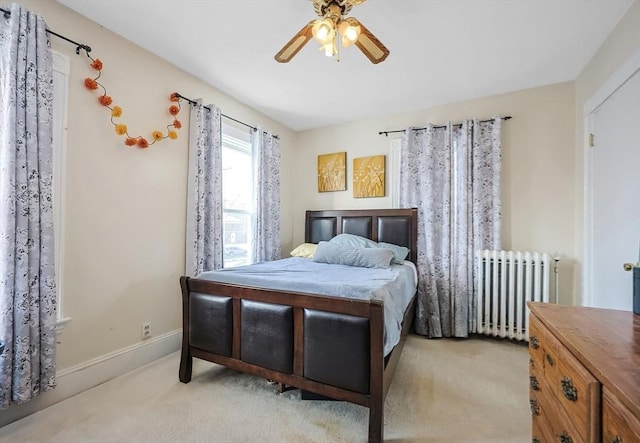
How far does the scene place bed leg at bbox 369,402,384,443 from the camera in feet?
4.46

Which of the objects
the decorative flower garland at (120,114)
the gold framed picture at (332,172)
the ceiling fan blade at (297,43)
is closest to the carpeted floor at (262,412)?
the decorative flower garland at (120,114)

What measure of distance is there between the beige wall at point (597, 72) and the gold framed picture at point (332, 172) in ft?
7.87

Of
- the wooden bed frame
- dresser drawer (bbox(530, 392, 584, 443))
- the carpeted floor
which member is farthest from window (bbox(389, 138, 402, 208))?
dresser drawer (bbox(530, 392, 584, 443))

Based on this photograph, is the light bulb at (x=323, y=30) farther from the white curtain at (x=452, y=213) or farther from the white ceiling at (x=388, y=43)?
the white curtain at (x=452, y=213)

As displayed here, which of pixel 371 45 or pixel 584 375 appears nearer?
pixel 584 375

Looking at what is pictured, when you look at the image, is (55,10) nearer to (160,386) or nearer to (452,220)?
(160,386)

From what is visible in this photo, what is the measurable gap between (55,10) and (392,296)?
2.87 metres

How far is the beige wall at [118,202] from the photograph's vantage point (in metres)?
1.84

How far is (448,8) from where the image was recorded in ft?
5.73

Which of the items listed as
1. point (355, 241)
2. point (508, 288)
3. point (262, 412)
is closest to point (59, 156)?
point (262, 412)

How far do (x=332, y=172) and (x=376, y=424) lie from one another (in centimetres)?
299

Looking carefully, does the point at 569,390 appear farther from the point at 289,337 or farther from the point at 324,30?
the point at 324,30

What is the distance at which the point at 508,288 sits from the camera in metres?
2.73

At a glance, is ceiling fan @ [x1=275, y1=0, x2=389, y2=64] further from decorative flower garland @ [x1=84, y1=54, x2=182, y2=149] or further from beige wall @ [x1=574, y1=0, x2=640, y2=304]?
beige wall @ [x1=574, y1=0, x2=640, y2=304]
